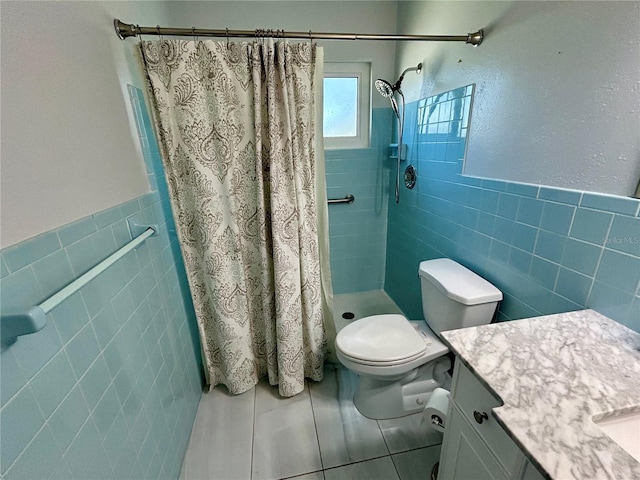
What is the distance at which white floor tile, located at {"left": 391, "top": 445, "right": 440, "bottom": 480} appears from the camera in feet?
4.01

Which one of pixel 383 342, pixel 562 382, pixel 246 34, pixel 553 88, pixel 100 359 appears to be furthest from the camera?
pixel 383 342

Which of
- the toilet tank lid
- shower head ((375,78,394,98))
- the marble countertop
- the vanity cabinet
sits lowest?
the vanity cabinet

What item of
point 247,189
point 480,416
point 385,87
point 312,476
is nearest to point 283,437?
point 312,476

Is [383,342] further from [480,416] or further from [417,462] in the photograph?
[480,416]

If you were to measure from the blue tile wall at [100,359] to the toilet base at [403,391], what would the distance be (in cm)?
90

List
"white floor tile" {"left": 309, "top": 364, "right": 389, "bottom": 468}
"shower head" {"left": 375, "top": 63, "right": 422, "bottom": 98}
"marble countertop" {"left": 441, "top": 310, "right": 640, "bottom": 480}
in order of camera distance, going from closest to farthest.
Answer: "marble countertop" {"left": 441, "top": 310, "right": 640, "bottom": 480} < "white floor tile" {"left": 309, "top": 364, "right": 389, "bottom": 468} < "shower head" {"left": 375, "top": 63, "right": 422, "bottom": 98}

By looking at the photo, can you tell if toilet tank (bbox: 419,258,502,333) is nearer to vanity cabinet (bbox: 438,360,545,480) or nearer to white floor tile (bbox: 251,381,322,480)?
vanity cabinet (bbox: 438,360,545,480)

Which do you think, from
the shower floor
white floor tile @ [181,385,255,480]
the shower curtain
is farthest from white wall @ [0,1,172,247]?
the shower floor

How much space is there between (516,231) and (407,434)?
1071 mm

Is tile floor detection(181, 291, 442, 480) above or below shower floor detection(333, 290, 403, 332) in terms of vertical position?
below

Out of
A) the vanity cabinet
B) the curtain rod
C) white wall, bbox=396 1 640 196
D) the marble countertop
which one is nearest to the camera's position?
the marble countertop

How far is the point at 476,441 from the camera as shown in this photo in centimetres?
→ 74

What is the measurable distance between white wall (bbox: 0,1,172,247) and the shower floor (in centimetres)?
170

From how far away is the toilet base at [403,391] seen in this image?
1434 mm
